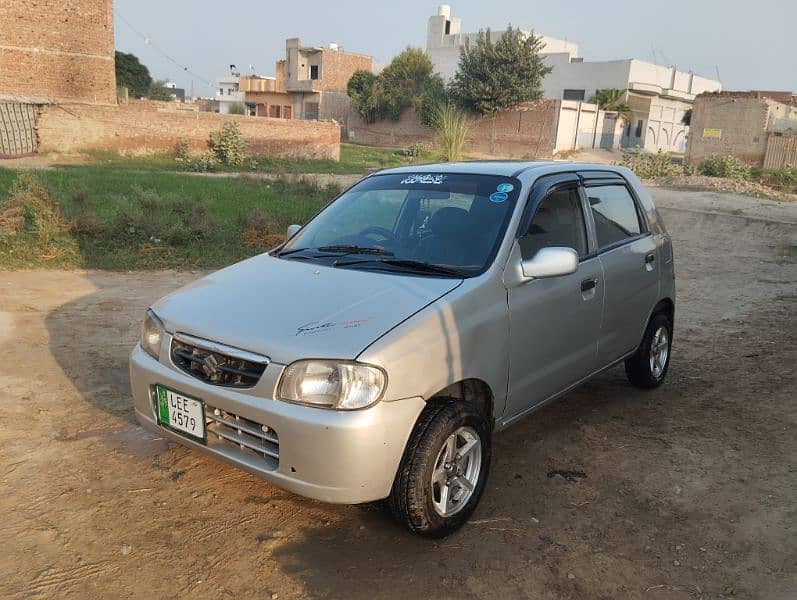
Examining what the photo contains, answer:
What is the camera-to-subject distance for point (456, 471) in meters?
3.20

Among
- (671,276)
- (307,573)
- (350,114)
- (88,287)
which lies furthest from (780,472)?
(350,114)

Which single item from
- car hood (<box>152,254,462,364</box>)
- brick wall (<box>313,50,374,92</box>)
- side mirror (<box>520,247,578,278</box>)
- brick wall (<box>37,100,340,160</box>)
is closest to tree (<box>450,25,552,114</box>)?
brick wall (<box>37,100,340,160</box>)

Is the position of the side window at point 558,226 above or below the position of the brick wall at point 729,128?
below

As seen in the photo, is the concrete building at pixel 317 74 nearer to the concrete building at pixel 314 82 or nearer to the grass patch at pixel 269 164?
the concrete building at pixel 314 82

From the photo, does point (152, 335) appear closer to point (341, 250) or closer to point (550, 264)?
point (341, 250)

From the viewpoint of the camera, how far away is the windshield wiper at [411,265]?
3.44 meters

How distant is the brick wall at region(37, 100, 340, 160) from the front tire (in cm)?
2588

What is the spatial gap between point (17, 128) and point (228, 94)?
68732 millimetres

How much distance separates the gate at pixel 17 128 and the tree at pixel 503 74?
24.5 m

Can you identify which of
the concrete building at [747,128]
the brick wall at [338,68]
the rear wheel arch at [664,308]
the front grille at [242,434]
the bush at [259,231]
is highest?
the brick wall at [338,68]

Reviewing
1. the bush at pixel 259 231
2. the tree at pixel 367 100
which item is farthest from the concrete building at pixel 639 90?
the bush at pixel 259 231

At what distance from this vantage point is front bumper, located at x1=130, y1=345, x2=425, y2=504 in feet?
8.87

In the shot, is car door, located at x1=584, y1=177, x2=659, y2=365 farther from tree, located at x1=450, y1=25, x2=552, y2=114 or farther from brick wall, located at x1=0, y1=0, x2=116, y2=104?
tree, located at x1=450, y1=25, x2=552, y2=114

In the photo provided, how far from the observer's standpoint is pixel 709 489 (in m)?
3.72
